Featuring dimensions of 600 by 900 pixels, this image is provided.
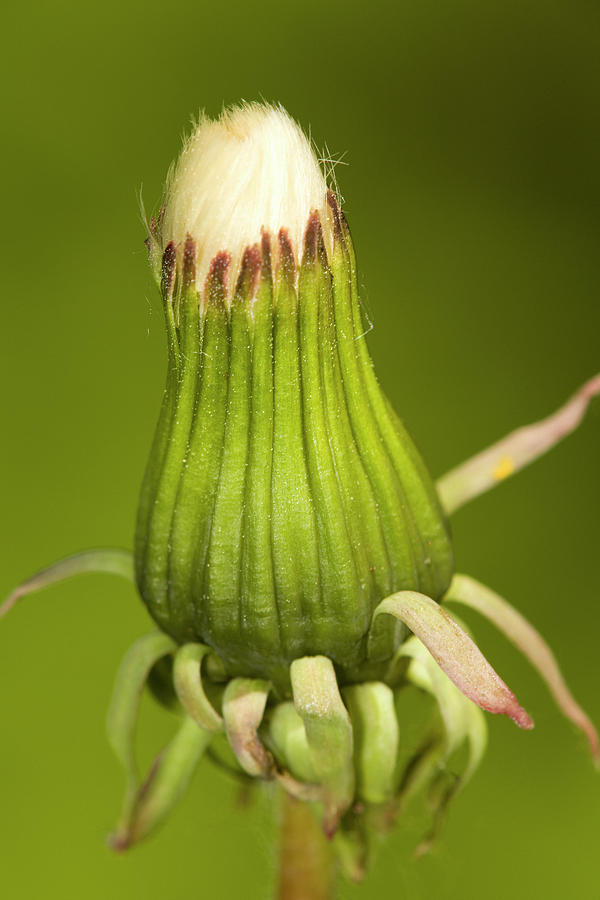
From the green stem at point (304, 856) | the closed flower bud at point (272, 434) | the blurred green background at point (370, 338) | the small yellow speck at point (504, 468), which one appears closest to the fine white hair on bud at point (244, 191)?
the closed flower bud at point (272, 434)

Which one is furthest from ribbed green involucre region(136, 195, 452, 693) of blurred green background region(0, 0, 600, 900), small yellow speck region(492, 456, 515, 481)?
blurred green background region(0, 0, 600, 900)

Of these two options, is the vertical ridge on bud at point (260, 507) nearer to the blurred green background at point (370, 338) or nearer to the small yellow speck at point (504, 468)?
the small yellow speck at point (504, 468)

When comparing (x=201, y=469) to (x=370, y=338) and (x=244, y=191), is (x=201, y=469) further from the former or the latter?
(x=370, y=338)

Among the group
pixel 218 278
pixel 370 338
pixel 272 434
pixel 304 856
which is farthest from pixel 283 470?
pixel 370 338

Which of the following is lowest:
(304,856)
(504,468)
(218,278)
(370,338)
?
(304,856)

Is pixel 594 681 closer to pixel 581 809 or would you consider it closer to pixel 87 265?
pixel 581 809

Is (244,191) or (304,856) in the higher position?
(244,191)

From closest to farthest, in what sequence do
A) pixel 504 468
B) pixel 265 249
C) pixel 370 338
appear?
pixel 265 249 → pixel 504 468 → pixel 370 338
